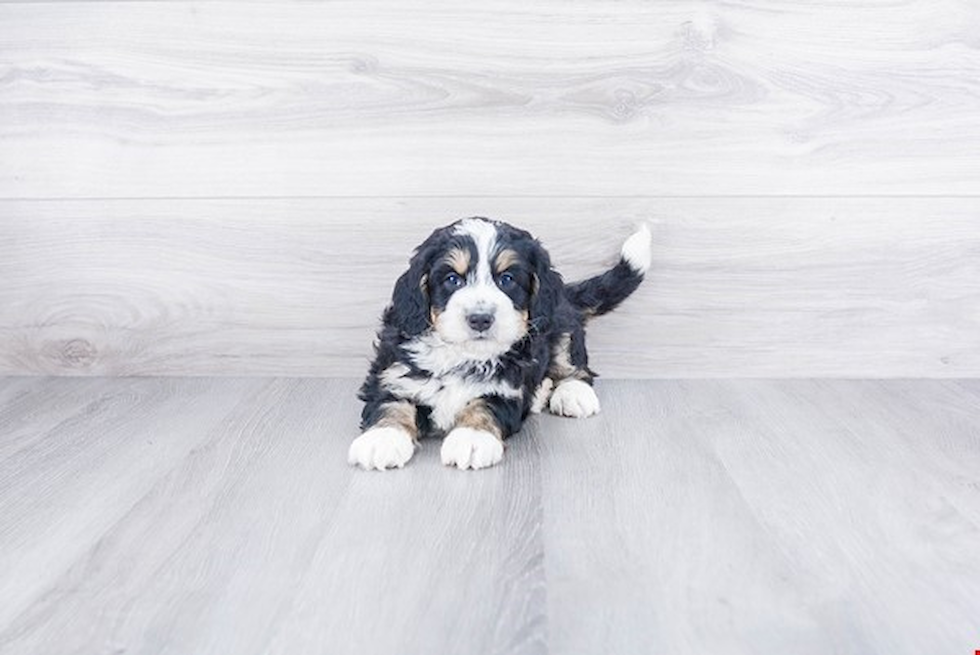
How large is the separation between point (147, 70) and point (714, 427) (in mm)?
1544

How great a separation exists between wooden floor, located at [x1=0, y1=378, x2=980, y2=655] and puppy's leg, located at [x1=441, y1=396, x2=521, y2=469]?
34 millimetres

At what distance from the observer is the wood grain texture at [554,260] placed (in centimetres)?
227

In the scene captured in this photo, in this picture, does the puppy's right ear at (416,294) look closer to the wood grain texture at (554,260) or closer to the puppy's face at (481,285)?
the puppy's face at (481,285)

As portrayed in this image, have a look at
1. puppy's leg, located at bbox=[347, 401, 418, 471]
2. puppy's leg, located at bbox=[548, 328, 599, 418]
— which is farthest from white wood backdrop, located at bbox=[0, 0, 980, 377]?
puppy's leg, located at bbox=[347, 401, 418, 471]

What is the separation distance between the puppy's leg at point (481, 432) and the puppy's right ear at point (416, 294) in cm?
19

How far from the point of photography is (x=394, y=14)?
2191 mm

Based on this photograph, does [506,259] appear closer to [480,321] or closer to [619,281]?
[480,321]

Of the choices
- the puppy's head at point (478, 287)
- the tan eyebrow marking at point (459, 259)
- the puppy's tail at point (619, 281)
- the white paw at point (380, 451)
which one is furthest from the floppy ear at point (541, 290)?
the white paw at point (380, 451)

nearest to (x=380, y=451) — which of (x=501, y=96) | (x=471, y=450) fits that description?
(x=471, y=450)

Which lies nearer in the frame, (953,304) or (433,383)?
(433,383)

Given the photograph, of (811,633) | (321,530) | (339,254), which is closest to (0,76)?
(339,254)


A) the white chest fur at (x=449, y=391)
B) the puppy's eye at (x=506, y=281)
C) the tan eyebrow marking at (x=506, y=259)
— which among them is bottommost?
the white chest fur at (x=449, y=391)

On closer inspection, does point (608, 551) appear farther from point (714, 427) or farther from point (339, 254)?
point (339, 254)

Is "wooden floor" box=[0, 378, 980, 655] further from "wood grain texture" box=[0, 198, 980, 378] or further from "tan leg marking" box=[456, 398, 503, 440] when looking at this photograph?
"wood grain texture" box=[0, 198, 980, 378]
